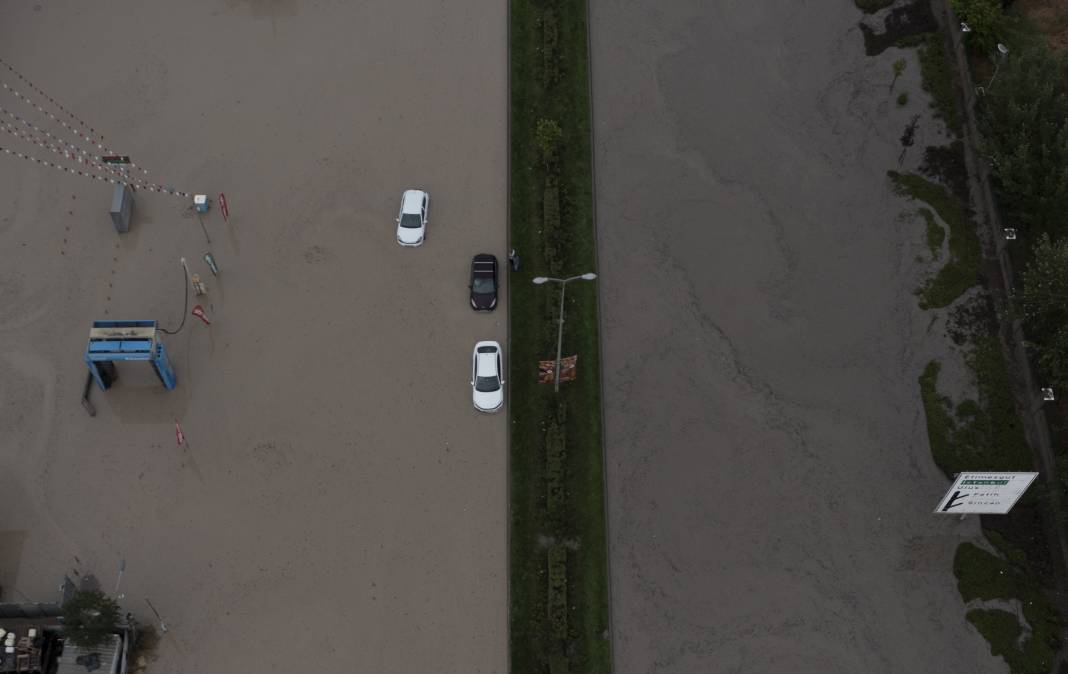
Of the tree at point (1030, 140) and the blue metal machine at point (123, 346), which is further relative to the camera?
the tree at point (1030, 140)

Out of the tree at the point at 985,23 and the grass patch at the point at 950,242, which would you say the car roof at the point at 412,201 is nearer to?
the grass patch at the point at 950,242

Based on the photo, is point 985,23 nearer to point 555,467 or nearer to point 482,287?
point 482,287

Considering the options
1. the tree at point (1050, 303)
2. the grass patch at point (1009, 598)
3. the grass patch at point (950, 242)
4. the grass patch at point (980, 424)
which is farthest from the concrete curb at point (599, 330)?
the tree at point (1050, 303)

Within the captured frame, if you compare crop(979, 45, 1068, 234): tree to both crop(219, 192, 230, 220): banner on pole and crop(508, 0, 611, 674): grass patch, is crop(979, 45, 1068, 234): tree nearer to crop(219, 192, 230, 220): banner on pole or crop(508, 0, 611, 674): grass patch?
crop(508, 0, 611, 674): grass patch

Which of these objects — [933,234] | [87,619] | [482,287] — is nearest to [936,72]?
[933,234]

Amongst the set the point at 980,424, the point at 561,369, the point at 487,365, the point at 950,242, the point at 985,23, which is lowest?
the point at 980,424

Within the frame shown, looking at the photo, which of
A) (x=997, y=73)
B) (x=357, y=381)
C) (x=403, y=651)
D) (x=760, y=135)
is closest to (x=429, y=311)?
(x=357, y=381)

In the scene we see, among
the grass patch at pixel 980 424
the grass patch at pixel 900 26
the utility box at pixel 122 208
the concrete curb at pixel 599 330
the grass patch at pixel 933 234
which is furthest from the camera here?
the grass patch at pixel 900 26

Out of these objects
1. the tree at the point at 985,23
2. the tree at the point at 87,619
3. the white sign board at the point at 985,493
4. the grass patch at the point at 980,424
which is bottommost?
the tree at the point at 87,619
